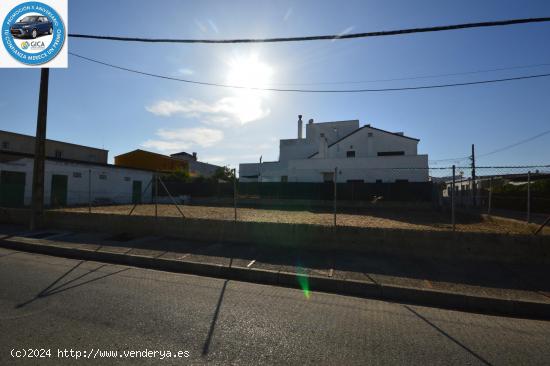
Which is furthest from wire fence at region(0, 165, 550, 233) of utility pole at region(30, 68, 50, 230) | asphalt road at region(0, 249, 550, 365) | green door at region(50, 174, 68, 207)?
asphalt road at region(0, 249, 550, 365)

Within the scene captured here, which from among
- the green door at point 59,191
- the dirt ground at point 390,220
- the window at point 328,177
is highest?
the window at point 328,177

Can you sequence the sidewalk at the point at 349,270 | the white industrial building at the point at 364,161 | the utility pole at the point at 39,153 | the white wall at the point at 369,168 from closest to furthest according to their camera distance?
the sidewalk at the point at 349,270, the utility pole at the point at 39,153, the white wall at the point at 369,168, the white industrial building at the point at 364,161

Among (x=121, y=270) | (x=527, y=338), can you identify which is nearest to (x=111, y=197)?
(x=121, y=270)

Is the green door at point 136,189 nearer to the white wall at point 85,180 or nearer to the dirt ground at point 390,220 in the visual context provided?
the white wall at point 85,180

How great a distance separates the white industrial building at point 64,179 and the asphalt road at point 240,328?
393 inches

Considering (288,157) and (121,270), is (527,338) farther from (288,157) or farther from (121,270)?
(288,157)

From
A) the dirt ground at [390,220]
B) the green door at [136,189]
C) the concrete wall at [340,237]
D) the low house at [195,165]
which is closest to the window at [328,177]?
the dirt ground at [390,220]

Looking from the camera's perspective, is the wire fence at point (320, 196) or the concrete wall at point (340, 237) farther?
the wire fence at point (320, 196)

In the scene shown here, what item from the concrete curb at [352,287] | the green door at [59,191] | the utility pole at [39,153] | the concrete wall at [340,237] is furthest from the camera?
the green door at [59,191]

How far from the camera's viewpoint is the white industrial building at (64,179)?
1939 centimetres

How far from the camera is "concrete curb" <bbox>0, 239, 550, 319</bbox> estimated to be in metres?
4.64

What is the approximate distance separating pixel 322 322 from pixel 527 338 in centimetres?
255

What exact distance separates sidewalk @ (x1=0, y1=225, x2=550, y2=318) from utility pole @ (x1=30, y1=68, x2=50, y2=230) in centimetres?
221

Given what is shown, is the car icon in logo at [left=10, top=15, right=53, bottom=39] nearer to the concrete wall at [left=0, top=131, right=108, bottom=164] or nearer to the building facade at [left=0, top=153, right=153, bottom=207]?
the building facade at [left=0, top=153, right=153, bottom=207]
